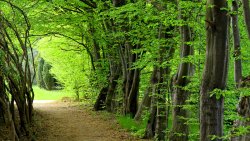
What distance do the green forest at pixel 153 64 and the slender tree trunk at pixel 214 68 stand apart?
0.02 m

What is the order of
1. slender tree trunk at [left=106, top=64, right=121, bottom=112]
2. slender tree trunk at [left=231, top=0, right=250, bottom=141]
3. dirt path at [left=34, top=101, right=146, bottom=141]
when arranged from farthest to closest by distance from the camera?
slender tree trunk at [left=106, top=64, right=121, bottom=112] < dirt path at [left=34, top=101, right=146, bottom=141] < slender tree trunk at [left=231, top=0, right=250, bottom=141]

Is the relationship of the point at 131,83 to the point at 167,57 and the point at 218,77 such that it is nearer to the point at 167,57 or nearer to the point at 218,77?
the point at 167,57

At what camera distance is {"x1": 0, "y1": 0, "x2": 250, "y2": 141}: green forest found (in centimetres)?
573

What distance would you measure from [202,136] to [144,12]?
415 centimetres

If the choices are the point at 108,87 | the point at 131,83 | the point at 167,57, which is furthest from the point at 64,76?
the point at 167,57

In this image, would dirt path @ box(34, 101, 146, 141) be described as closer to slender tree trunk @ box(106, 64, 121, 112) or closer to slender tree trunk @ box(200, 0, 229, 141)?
slender tree trunk @ box(106, 64, 121, 112)

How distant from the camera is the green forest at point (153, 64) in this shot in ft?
18.8

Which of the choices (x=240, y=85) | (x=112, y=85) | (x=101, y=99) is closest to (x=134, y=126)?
(x=112, y=85)

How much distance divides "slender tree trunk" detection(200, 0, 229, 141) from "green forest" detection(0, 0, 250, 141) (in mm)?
15

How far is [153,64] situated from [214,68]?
406cm

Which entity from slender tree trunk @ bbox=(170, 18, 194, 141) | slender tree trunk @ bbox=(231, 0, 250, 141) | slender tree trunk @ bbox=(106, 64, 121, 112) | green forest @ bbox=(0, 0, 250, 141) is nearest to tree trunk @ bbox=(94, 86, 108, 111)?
green forest @ bbox=(0, 0, 250, 141)

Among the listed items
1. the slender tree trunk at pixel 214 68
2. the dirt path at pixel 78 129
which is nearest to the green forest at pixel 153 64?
the slender tree trunk at pixel 214 68

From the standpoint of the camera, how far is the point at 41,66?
129ft

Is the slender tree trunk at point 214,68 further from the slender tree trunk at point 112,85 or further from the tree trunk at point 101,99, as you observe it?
the tree trunk at point 101,99
